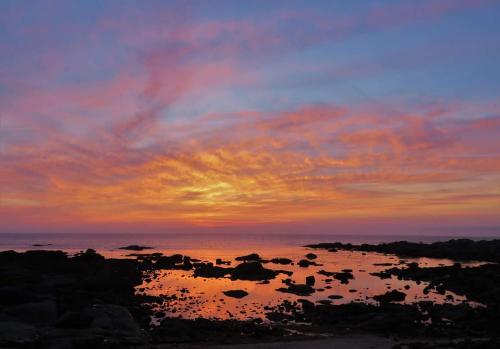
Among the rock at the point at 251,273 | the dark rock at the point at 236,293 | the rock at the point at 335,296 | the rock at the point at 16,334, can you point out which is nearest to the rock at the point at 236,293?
the dark rock at the point at 236,293

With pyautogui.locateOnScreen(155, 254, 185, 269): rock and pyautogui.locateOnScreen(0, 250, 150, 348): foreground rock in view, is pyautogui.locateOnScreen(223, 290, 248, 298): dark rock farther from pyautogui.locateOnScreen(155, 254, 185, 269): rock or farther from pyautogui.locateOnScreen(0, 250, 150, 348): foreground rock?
pyautogui.locateOnScreen(155, 254, 185, 269): rock

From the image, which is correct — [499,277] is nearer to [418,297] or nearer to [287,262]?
[418,297]

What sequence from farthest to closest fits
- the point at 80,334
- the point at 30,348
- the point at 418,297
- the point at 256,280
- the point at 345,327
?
1. the point at 256,280
2. the point at 418,297
3. the point at 345,327
4. the point at 80,334
5. the point at 30,348

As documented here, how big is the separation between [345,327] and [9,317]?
21756 mm

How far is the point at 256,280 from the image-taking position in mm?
61906

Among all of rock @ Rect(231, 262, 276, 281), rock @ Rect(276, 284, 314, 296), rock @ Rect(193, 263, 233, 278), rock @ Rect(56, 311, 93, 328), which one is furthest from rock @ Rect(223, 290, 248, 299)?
rock @ Rect(56, 311, 93, 328)

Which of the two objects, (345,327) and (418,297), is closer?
(345,327)

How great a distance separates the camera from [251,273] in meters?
65.1

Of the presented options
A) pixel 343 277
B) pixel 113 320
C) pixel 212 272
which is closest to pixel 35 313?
pixel 113 320

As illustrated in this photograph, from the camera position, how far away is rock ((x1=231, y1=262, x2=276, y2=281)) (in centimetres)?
6350

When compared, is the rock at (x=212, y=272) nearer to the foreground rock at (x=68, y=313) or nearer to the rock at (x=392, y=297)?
the foreground rock at (x=68, y=313)

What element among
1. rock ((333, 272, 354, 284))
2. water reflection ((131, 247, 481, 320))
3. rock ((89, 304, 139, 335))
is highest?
rock ((89, 304, 139, 335))

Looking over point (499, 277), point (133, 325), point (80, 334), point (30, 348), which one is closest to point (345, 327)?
point (133, 325)

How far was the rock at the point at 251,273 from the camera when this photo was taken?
63503 millimetres
